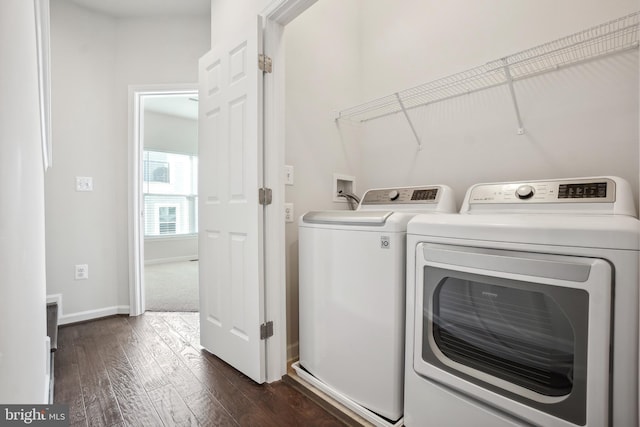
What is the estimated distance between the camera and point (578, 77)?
140cm

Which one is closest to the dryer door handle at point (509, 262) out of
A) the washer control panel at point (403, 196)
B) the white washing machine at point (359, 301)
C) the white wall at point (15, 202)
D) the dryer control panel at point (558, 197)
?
the white washing machine at point (359, 301)

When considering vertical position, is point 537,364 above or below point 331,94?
below

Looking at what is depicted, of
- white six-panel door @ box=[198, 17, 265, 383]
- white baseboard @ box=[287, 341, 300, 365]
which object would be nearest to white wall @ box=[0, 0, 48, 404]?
white six-panel door @ box=[198, 17, 265, 383]

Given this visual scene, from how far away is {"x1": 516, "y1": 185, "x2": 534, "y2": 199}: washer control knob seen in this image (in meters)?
1.33

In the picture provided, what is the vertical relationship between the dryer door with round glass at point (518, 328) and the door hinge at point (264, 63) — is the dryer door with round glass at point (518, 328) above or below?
below

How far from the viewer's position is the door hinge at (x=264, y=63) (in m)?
1.63

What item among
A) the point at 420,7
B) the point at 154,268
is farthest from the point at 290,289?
the point at 154,268

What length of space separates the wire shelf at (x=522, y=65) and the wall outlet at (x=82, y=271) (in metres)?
2.50

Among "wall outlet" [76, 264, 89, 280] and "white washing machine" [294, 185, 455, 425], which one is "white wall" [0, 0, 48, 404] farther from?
"wall outlet" [76, 264, 89, 280]

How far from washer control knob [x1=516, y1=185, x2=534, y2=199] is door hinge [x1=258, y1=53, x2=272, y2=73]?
142 cm

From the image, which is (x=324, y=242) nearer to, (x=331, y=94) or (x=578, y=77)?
(x=331, y=94)

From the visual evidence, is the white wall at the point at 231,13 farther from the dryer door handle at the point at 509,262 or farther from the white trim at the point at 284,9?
the dryer door handle at the point at 509,262

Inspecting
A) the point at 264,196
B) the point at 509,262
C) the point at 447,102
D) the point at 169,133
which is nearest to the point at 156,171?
the point at 169,133

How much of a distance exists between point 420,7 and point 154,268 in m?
5.20
